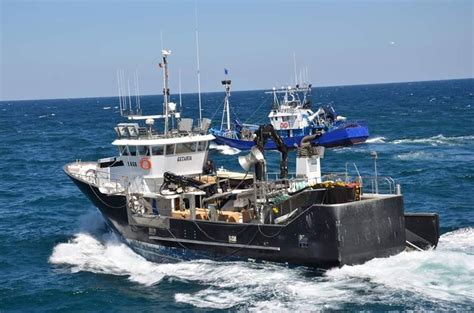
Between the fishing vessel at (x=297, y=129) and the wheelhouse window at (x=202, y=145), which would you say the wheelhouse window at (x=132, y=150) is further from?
the fishing vessel at (x=297, y=129)

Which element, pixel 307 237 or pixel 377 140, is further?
pixel 377 140

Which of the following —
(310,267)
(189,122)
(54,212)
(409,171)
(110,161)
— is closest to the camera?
(310,267)

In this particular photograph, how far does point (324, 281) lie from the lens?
19906 millimetres

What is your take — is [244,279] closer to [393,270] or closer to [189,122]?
[393,270]

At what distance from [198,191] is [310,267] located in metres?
5.51

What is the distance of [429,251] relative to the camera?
71.7 feet

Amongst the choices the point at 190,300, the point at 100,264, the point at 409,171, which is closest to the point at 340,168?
the point at 409,171

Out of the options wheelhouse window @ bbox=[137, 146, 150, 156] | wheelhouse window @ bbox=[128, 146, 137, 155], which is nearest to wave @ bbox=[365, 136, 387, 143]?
wheelhouse window @ bbox=[128, 146, 137, 155]

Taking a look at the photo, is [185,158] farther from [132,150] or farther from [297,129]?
[297,129]

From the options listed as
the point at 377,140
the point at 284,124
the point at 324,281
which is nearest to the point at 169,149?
the point at 324,281

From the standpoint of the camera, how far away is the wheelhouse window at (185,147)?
25.7 metres

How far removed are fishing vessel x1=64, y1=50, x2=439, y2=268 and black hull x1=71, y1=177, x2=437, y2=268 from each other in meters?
0.03

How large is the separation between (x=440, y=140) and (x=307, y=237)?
44.9 meters

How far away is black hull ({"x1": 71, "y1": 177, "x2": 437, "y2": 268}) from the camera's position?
2009 centimetres
